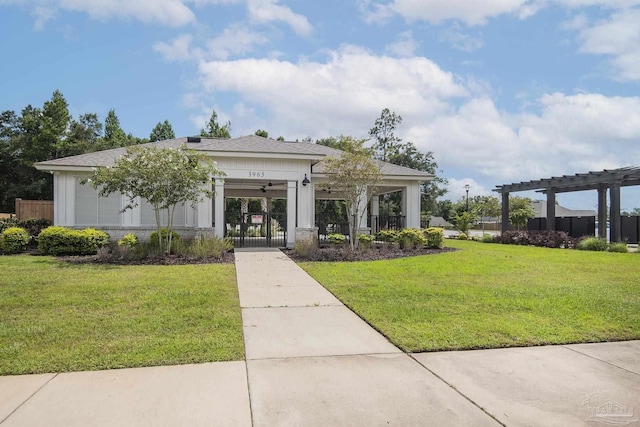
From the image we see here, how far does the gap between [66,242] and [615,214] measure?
79.5 feet

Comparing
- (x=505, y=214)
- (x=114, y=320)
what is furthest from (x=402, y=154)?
(x=114, y=320)

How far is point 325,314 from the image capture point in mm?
6379

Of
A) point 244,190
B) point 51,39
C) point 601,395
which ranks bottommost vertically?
point 601,395

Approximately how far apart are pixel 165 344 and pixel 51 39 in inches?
474

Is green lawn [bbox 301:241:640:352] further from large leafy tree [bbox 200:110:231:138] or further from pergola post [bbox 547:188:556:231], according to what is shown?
large leafy tree [bbox 200:110:231:138]

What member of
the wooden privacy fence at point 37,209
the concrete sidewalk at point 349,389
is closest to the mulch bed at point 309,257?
the wooden privacy fence at point 37,209

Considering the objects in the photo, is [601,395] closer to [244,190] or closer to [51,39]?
[51,39]

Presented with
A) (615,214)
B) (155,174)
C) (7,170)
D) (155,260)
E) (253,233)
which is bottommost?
(155,260)

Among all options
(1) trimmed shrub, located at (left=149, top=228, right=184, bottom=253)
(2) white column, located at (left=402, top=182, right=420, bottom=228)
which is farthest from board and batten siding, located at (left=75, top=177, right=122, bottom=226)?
(2) white column, located at (left=402, top=182, right=420, bottom=228)

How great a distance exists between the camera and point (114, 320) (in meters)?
5.78

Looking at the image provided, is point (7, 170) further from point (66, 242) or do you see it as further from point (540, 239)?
point (540, 239)

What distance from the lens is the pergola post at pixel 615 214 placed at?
19953 millimetres

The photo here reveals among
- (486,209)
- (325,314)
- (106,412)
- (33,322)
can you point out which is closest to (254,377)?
(106,412)

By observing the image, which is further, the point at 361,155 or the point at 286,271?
the point at 361,155
